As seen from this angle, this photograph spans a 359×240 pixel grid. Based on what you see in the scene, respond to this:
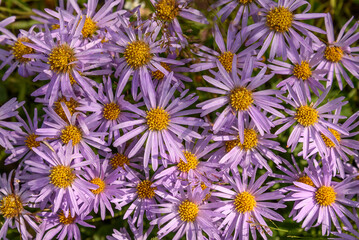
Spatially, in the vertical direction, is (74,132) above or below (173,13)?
below

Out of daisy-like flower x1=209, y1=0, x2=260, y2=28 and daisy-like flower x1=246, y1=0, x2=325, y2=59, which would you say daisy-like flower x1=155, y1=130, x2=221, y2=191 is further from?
daisy-like flower x1=209, y1=0, x2=260, y2=28

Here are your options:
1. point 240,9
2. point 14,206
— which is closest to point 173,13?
point 240,9

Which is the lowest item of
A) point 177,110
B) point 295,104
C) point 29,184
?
point 29,184

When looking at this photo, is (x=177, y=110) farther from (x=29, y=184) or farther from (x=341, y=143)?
(x=341, y=143)

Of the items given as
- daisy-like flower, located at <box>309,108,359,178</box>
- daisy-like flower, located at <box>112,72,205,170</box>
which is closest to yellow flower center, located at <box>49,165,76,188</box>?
daisy-like flower, located at <box>112,72,205,170</box>

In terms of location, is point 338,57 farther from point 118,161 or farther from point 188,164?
point 118,161

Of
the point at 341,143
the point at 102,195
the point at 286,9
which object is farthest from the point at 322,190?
the point at 102,195

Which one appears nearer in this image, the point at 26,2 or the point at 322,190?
the point at 322,190
